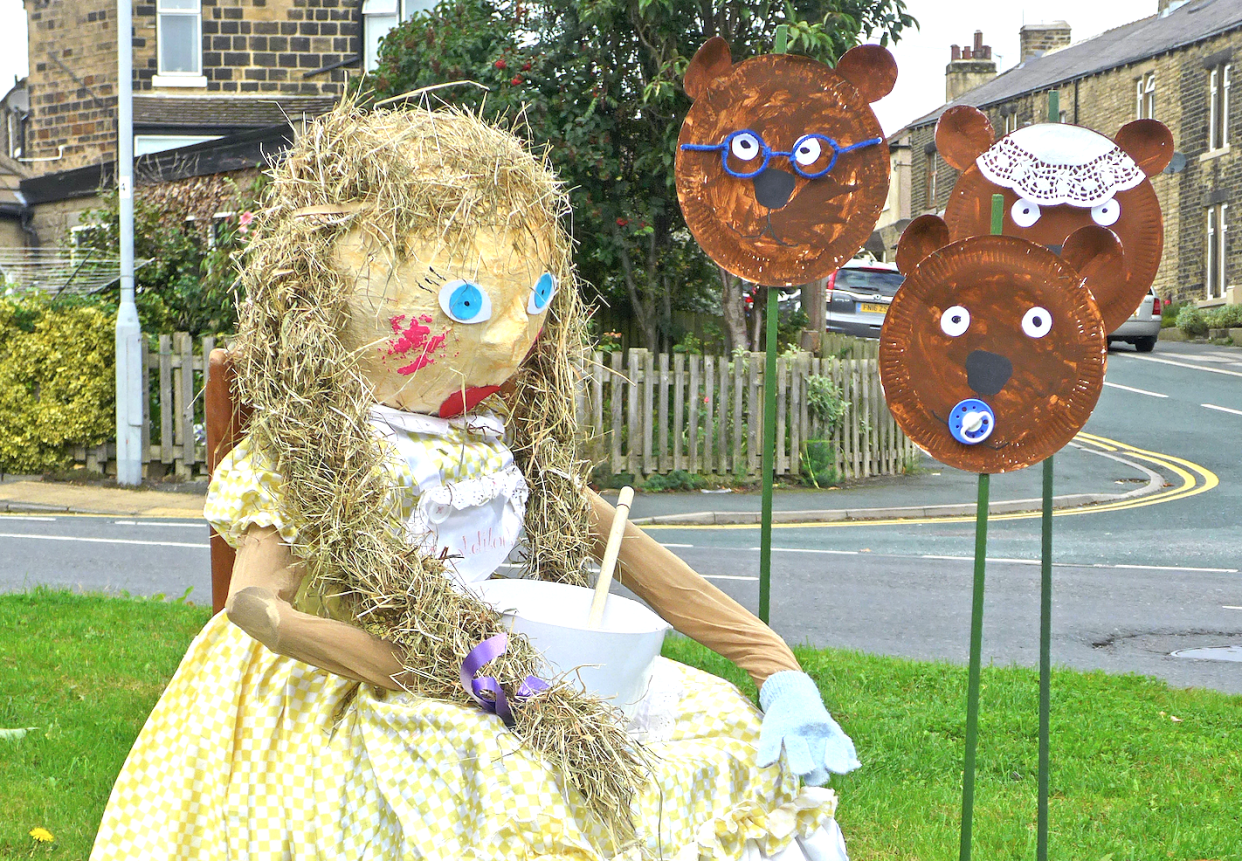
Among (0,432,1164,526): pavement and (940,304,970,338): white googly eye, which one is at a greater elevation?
(940,304,970,338): white googly eye

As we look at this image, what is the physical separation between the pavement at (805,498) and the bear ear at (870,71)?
25.3 feet

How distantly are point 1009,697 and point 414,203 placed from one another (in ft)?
11.2

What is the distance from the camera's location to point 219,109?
18.9 m

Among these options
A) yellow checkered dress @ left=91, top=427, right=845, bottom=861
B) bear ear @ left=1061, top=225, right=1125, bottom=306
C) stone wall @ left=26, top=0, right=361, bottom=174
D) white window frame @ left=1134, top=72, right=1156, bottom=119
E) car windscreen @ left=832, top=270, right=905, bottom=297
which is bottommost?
yellow checkered dress @ left=91, top=427, right=845, bottom=861

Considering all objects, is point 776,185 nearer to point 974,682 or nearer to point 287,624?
point 974,682

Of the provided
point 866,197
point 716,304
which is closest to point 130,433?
point 716,304

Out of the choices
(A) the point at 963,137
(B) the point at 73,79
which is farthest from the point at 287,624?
(B) the point at 73,79

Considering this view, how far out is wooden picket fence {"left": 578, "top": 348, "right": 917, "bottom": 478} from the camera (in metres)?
12.8

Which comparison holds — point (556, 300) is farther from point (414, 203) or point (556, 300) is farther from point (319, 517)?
point (319, 517)

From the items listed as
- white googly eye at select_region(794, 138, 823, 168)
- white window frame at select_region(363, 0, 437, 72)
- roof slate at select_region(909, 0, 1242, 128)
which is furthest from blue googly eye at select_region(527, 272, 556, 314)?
roof slate at select_region(909, 0, 1242, 128)

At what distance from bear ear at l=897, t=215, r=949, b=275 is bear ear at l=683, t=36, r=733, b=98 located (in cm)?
67

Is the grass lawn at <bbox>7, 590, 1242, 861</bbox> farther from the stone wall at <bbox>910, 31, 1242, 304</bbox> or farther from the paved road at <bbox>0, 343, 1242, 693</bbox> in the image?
the stone wall at <bbox>910, 31, 1242, 304</bbox>

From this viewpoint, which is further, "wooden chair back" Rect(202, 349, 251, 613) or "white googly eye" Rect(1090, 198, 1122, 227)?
"white googly eye" Rect(1090, 198, 1122, 227)

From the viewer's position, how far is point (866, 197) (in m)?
3.13
